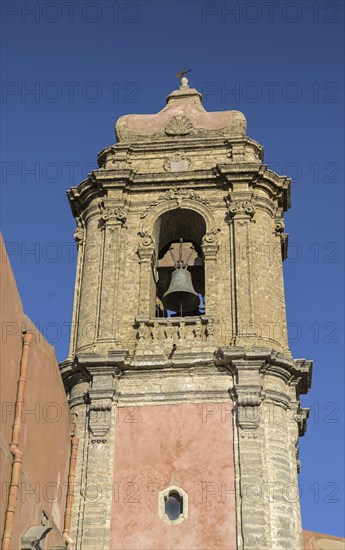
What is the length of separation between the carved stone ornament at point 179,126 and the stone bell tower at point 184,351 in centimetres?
4

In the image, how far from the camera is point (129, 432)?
48.3 ft

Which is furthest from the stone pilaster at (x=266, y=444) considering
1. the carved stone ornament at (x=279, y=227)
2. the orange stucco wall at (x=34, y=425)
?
the carved stone ornament at (x=279, y=227)

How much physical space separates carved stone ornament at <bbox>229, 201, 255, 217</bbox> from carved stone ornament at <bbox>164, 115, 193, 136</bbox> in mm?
2748

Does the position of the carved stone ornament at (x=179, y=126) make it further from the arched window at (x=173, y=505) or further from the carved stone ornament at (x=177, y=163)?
the arched window at (x=173, y=505)

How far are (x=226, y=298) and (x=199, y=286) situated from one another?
1.93 metres

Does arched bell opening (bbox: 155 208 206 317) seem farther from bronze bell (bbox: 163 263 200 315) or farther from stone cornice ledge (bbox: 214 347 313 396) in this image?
stone cornice ledge (bbox: 214 347 313 396)

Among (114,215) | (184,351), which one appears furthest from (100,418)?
(114,215)

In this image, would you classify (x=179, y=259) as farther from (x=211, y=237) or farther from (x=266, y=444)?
(x=266, y=444)

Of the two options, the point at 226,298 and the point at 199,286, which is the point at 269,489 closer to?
the point at 226,298

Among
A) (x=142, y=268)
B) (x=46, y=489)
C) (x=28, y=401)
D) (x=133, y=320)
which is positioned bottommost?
(x=46, y=489)

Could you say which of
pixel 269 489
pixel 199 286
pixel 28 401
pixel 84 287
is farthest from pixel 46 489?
pixel 199 286

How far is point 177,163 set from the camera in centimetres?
1839

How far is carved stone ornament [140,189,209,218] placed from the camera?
17625 millimetres

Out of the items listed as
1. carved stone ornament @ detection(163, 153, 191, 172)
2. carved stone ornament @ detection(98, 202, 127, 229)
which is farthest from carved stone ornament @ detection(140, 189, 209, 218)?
carved stone ornament @ detection(163, 153, 191, 172)
